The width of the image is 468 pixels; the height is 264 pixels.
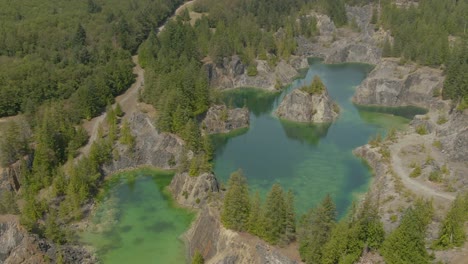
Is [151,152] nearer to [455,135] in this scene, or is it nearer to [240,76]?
[240,76]

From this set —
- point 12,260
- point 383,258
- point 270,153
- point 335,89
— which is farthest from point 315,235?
point 335,89

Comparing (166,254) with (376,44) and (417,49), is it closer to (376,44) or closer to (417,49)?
(417,49)

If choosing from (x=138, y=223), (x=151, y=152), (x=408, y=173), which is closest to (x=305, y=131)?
(x=408, y=173)

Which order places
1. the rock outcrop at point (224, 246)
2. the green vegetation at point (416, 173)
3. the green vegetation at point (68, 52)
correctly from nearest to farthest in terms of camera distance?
the rock outcrop at point (224, 246) → the green vegetation at point (416, 173) → the green vegetation at point (68, 52)

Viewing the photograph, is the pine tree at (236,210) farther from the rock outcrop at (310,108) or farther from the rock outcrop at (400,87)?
the rock outcrop at (400,87)

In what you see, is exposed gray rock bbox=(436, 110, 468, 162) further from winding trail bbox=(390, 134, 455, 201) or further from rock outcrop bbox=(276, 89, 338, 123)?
rock outcrop bbox=(276, 89, 338, 123)

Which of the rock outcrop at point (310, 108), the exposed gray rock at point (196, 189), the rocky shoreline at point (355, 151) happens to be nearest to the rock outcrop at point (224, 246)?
the rocky shoreline at point (355, 151)
